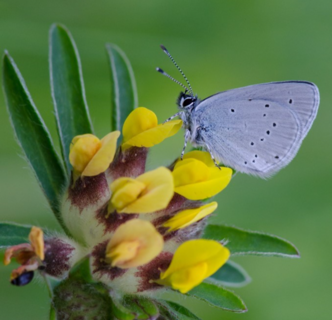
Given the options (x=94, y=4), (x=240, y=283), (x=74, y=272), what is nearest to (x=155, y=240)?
(x=74, y=272)

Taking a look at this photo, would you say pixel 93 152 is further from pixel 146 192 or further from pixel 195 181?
pixel 195 181

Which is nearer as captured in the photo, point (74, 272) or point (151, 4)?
point (74, 272)

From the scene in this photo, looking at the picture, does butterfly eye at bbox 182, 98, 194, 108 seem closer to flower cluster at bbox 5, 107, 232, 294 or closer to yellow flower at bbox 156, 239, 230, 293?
flower cluster at bbox 5, 107, 232, 294

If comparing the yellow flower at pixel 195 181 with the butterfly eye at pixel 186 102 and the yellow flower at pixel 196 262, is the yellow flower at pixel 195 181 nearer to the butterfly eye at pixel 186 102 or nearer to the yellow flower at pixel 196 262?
the yellow flower at pixel 196 262

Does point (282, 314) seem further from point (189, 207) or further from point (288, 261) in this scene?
point (189, 207)

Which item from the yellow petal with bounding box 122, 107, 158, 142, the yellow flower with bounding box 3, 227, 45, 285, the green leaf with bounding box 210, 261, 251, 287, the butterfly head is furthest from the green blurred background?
the yellow flower with bounding box 3, 227, 45, 285
